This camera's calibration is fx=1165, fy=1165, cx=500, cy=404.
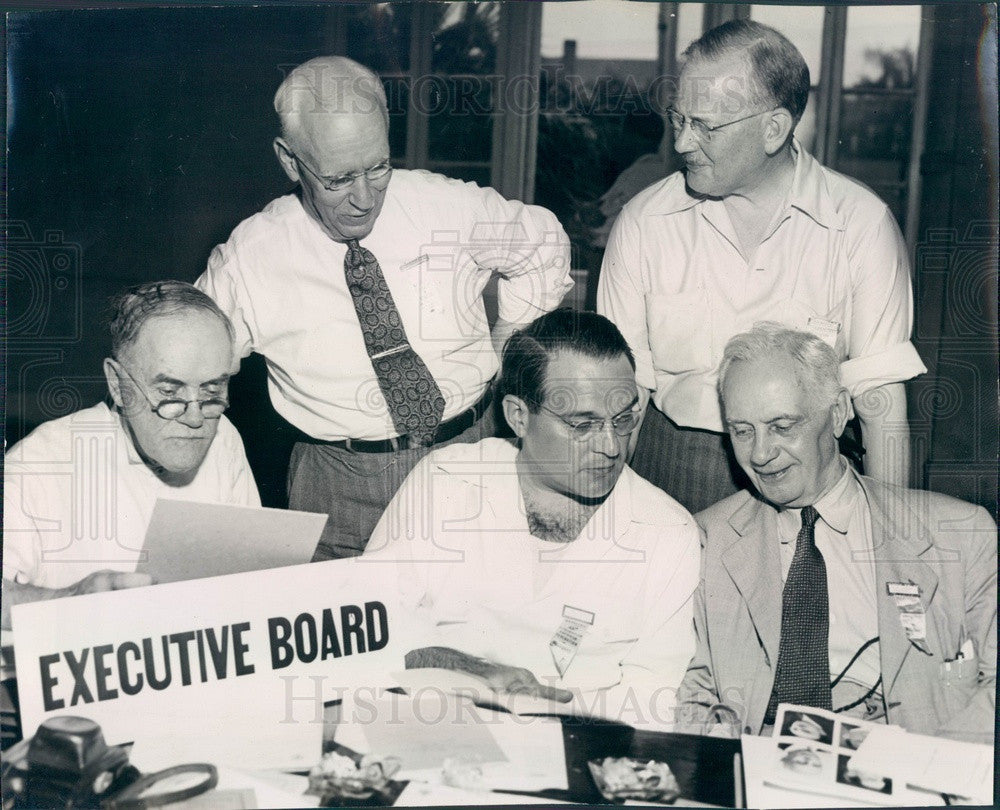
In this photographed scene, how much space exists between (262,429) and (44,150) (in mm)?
1231

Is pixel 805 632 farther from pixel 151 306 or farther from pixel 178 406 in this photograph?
pixel 151 306

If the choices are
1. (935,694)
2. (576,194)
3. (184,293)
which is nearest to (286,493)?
(184,293)

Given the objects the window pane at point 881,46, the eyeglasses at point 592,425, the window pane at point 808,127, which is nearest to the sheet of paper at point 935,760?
the eyeglasses at point 592,425

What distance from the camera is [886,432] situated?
4.03 meters

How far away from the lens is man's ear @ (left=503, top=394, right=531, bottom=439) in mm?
4004

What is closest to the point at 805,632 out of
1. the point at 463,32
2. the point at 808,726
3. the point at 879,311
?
the point at 808,726

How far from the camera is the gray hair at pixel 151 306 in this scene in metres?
3.99

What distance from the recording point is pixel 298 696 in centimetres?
405

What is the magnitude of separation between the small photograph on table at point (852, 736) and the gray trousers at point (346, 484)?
1.58m

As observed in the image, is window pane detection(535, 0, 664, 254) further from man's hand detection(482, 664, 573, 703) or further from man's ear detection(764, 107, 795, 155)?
man's hand detection(482, 664, 573, 703)

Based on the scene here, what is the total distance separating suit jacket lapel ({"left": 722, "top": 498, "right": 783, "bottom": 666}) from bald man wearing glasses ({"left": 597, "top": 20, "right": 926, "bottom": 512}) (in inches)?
5.8

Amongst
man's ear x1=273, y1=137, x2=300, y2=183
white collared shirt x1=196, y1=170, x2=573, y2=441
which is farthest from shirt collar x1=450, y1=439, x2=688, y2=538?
man's ear x1=273, y1=137, x2=300, y2=183

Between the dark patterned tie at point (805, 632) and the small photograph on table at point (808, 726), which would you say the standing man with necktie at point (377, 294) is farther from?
the small photograph on table at point (808, 726)

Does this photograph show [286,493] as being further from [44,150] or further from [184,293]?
[44,150]
